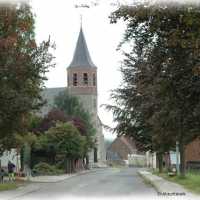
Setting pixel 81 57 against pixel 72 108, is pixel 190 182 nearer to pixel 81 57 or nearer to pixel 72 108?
pixel 72 108

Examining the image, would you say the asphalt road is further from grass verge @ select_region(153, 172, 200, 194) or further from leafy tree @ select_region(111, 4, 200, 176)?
leafy tree @ select_region(111, 4, 200, 176)

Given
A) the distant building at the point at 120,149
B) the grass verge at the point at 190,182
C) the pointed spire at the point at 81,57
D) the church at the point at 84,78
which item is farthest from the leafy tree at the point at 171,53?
the distant building at the point at 120,149

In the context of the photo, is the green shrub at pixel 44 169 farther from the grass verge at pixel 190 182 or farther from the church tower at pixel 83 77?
the church tower at pixel 83 77

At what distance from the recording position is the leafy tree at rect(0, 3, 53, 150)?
30416mm

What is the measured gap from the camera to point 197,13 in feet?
55.3

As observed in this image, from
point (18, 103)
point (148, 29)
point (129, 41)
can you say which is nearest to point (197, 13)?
point (148, 29)

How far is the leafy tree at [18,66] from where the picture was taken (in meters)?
30.4

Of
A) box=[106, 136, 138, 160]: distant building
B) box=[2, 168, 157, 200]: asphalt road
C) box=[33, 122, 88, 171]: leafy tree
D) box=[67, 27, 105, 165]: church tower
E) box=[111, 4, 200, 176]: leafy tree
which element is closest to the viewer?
box=[111, 4, 200, 176]: leafy tree

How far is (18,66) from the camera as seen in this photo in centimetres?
3103

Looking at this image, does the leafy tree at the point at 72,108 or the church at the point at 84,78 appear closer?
the leafy tree at the point at 72,108

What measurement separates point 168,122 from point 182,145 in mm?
17652

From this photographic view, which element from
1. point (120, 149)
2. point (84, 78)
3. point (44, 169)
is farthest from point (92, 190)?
point (120, 149)

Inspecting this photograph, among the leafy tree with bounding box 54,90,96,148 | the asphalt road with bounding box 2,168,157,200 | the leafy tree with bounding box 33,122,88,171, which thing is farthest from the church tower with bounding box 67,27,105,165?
the asphalt road with bounding box 2,168,157,200

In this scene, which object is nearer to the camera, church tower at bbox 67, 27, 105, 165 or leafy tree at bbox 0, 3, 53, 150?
leafy tree at bbox 0, 3, 53, 150
